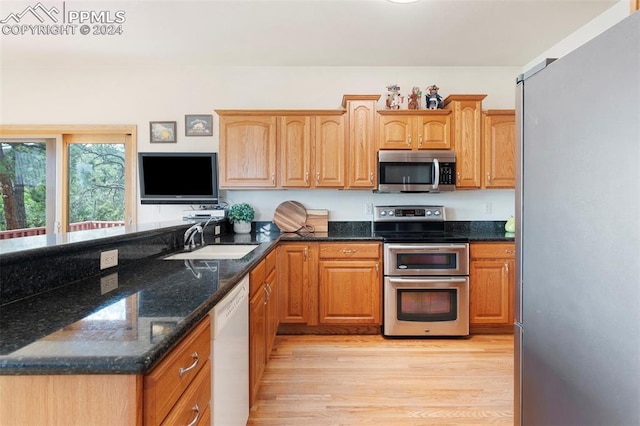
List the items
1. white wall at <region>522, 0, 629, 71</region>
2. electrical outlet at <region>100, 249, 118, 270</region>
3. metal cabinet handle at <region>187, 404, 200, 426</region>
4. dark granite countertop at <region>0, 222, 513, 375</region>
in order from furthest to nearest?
white wall at <region>522, 0, 629, 71</region>
electrical outlet at <region>100, 249, 118, 270</region>
metal cabinet handle at <region>187, 404, 200, 426</region>
dark granite countertop at <region>0, 222, 513, 375</region>

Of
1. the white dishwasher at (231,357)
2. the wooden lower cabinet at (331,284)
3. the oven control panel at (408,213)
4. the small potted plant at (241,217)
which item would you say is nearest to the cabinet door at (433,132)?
the oven control panel at (408,213)

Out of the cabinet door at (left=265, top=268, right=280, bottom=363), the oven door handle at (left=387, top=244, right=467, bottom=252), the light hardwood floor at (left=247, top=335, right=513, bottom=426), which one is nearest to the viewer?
the light hardwood floor at (left=247, top=335, right=513, bottom=426)

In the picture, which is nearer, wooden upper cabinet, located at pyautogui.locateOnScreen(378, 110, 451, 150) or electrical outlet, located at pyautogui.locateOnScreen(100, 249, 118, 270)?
electrical outlet, located at pyautogui.locateOnScreen(100, 249, 118, 270)

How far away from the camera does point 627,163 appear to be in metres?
0.79

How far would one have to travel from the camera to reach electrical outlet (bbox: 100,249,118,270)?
1446mm

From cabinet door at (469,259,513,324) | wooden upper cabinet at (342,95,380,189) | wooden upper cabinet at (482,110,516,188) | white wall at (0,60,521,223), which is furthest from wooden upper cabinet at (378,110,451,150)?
cabinet door at (469,259,513,324)

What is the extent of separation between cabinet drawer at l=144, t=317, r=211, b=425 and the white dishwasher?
11 cm

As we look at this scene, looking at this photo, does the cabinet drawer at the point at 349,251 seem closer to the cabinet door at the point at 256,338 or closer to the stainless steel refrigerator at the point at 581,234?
the cabinet door at the point at 256,338

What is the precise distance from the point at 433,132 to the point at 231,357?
2.77 m

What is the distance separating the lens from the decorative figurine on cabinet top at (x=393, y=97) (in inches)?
131

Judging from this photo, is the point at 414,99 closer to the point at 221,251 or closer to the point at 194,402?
the point at 221,251

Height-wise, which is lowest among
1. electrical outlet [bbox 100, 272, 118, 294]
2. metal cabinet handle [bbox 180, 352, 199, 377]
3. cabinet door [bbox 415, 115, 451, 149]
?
metal cabinet handle [bbox 180, 352, 199, 377]

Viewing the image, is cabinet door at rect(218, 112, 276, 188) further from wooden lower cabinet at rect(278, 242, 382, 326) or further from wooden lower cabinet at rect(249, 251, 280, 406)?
wooden lower cabinet at rect(249, 251, 280, 406)

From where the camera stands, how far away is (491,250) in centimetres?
297
